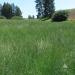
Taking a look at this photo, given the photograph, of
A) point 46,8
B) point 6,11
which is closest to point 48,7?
point 46,8

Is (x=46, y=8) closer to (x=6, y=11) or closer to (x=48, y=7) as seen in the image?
(x=48, y=7)

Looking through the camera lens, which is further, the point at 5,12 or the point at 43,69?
the point at 5,12

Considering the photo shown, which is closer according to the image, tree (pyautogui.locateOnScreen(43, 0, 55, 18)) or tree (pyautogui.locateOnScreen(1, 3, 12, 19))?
tree (pyautogui.locateOnScreen(43, 0, 55, 18))

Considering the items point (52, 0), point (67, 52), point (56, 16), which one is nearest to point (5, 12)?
point (52, 0)

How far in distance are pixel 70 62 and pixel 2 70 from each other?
1257mm

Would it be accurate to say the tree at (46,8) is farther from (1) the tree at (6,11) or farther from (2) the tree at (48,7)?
(1) the tree at (6,11)

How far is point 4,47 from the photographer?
511 cm

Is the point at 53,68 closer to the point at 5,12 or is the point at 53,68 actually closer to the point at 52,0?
the point at 52,0

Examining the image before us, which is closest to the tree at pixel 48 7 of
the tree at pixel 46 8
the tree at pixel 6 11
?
the tree at pixel 46 8

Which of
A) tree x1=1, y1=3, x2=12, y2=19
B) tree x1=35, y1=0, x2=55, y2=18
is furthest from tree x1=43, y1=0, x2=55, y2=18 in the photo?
tree x1=1, y1=3, x2=12, y2=19

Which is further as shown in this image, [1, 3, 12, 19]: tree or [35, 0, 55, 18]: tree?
[1, 3, 12, 19]: tree

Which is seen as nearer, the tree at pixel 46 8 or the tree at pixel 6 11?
the tree at pixel 46 8

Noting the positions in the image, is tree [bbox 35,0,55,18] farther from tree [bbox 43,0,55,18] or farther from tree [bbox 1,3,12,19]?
tree [bbox 1,3,12,19]

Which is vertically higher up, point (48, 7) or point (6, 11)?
point (48, 7)
